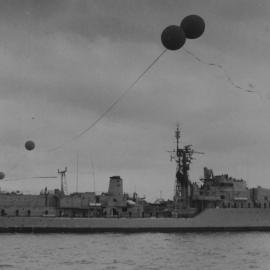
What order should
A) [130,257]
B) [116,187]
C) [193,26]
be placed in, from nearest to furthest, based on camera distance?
[193,26], [130,257], [116,187]

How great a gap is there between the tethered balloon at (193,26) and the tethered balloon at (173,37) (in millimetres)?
162

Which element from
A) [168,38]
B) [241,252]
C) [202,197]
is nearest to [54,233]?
[202,197]

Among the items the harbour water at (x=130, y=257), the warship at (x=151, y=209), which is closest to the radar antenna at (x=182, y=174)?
the warship at (x=151, y=209)

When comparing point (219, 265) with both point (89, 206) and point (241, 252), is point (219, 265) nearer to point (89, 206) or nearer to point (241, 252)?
point (241, 252)

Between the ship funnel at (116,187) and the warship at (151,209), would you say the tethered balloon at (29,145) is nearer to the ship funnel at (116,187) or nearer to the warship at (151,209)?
the warship at (151,209)

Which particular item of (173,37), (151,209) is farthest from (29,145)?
(151,209)

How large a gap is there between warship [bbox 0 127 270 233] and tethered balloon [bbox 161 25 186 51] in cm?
3383

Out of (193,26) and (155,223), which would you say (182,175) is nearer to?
(155,223)

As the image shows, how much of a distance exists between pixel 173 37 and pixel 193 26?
519 mm

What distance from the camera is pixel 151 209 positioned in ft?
160

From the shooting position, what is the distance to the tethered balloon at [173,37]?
34.0 feet

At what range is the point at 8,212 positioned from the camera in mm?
43688

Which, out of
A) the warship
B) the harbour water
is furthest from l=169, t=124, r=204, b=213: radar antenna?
the harbour water

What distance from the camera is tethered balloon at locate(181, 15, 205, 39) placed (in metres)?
10.5
